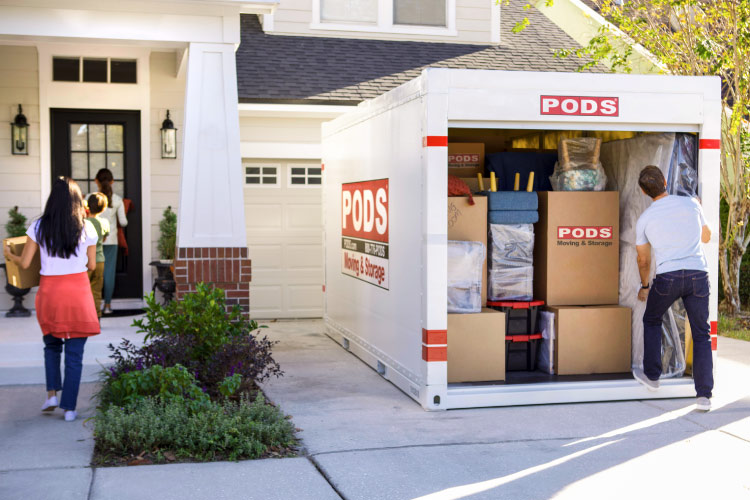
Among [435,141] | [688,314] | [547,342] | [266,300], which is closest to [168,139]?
[266,300]

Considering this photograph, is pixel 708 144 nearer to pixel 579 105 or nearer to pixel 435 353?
pixel 579 105

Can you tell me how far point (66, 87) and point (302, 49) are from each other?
11.9 ft

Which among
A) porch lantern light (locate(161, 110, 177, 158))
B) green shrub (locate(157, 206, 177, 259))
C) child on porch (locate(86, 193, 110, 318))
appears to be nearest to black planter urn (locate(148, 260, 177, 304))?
green shrub (locate(157, 206, 177, 259))

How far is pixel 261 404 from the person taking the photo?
20.8ft

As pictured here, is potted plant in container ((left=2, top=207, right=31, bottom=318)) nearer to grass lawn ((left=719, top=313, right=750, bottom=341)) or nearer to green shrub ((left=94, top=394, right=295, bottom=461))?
green shrub ((left=94, top=394, right=295, bottom=461))

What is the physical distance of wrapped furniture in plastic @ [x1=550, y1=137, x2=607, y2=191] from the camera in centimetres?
795

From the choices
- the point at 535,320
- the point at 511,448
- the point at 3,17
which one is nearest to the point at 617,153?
the point at 535,320

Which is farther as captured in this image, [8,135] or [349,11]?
[349,11]

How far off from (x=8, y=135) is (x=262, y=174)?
11.1 feet

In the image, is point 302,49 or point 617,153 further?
point 302,49

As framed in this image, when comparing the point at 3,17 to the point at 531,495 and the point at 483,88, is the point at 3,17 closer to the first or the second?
the point at 483,88

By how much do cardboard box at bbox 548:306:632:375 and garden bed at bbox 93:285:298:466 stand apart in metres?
2.55

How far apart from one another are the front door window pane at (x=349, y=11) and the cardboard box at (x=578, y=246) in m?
6.46

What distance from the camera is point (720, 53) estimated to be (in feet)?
38.9
